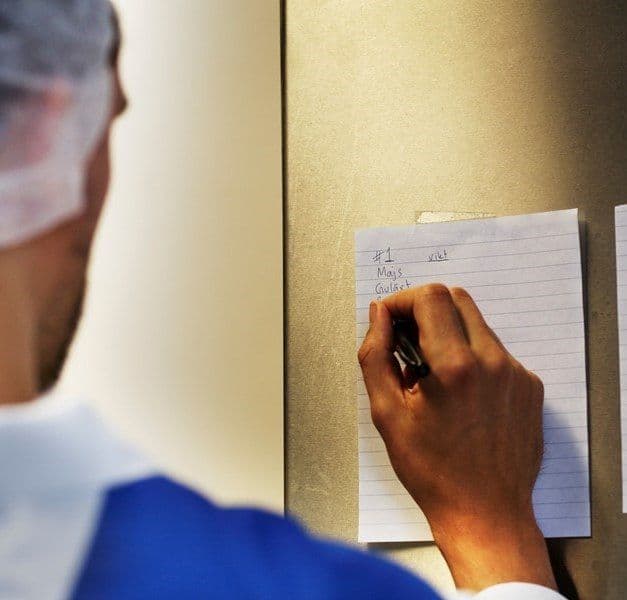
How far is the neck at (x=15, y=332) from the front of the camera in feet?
1.62

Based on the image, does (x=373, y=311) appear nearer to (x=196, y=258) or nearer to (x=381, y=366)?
(x=381, y=366)

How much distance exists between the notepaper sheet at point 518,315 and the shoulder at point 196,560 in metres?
0.14

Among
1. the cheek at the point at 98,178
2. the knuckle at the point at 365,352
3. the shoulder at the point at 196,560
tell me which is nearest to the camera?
the shoulder at the point at 196,560

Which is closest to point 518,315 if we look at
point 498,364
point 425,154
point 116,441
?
point 498,364

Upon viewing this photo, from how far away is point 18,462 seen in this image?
47 cm

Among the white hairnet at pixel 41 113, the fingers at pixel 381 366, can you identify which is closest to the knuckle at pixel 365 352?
the fingers at pixel 381 366

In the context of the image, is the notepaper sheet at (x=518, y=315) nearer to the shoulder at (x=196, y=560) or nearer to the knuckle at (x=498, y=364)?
the knuckle at (x=498, y=364)

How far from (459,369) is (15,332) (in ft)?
1.04

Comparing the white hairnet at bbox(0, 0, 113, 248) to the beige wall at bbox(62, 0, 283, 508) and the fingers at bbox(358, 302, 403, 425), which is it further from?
the fingers at bbox(358, 302, 403, 425)

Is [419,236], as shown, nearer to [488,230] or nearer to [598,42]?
[488,230]

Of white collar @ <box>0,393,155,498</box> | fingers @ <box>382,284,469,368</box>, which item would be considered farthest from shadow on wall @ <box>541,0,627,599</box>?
white collar @ <box>0,393,155,498</box>

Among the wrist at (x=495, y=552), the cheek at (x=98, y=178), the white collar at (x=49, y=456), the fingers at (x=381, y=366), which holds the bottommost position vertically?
the wrist at (x=495, y=552)

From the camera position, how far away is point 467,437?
63 cm

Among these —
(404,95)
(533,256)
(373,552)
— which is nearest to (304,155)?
(404,95)
